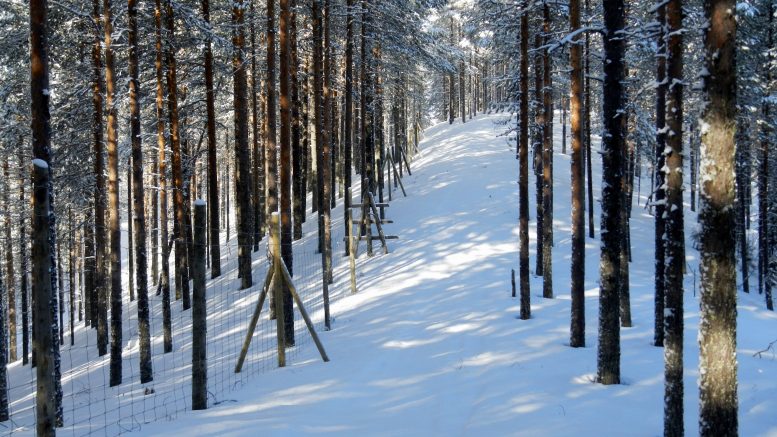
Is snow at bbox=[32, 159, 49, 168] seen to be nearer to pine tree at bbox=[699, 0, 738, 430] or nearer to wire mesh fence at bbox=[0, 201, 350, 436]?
wire mesh fence at bbox=[0, 201, 350, 436]

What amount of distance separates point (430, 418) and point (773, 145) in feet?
81.9

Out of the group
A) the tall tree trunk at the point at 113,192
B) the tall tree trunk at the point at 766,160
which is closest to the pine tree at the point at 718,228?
the tall tree trunk at the point at 113,192

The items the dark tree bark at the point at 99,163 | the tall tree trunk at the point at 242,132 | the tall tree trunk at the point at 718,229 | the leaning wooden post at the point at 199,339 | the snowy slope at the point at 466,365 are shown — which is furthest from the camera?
the tall tree trunk at the point at 242,132

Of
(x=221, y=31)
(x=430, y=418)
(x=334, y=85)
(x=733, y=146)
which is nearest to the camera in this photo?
(x=733, y=146)

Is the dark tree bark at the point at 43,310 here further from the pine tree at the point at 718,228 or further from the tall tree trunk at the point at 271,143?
the tall tree trunk at the point at 271,143

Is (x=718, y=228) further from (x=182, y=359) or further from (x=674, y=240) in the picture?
(x=182, y=359)

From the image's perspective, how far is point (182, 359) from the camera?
14.5 metres

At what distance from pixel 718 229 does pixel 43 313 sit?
22.2 ft

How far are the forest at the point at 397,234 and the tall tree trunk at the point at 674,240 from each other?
1.2 inches

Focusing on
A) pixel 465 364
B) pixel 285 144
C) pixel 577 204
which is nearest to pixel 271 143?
pixel 285 144

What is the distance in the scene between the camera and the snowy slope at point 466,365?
6965 millimetres

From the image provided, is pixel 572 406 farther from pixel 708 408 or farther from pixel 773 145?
pixel 773 145

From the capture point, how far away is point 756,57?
23.2 metres

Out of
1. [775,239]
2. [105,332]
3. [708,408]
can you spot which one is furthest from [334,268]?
[775,239]
